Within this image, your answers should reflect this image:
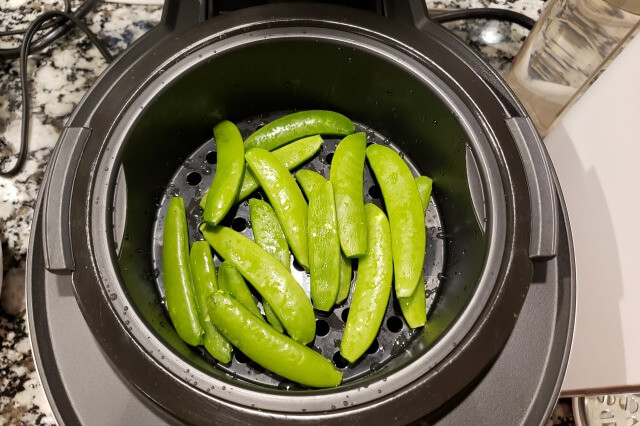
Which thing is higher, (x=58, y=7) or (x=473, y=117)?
(x=58, y=7)

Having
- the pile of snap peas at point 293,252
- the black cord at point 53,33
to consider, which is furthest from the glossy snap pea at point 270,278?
the black cord at point 53,33

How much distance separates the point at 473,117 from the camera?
0.73m

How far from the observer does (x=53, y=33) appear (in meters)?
1.07

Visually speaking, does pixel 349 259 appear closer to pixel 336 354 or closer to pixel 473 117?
pixel 336 354

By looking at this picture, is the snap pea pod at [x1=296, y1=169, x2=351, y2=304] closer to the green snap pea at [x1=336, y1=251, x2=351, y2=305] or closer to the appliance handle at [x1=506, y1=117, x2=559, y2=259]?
the green snap pea at [x1=336, y1=251, x2=351, y2=305]

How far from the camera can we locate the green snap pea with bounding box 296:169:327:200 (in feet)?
2.77

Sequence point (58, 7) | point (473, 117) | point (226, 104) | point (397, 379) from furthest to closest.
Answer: point (58, 7) < point (226, 104) < point (473, 117) < point (397, 379)

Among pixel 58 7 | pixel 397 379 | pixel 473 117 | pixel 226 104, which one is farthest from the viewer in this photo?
pixel 58 7

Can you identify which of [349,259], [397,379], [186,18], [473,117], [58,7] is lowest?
[397,379]

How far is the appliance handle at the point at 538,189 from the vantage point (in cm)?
66

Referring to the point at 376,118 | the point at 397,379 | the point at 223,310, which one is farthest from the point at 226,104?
the point at 397,379

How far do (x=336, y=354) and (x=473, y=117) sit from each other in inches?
16.0

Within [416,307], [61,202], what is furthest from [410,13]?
[61,202]

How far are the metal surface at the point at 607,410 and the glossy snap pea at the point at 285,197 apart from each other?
53 centimetres
